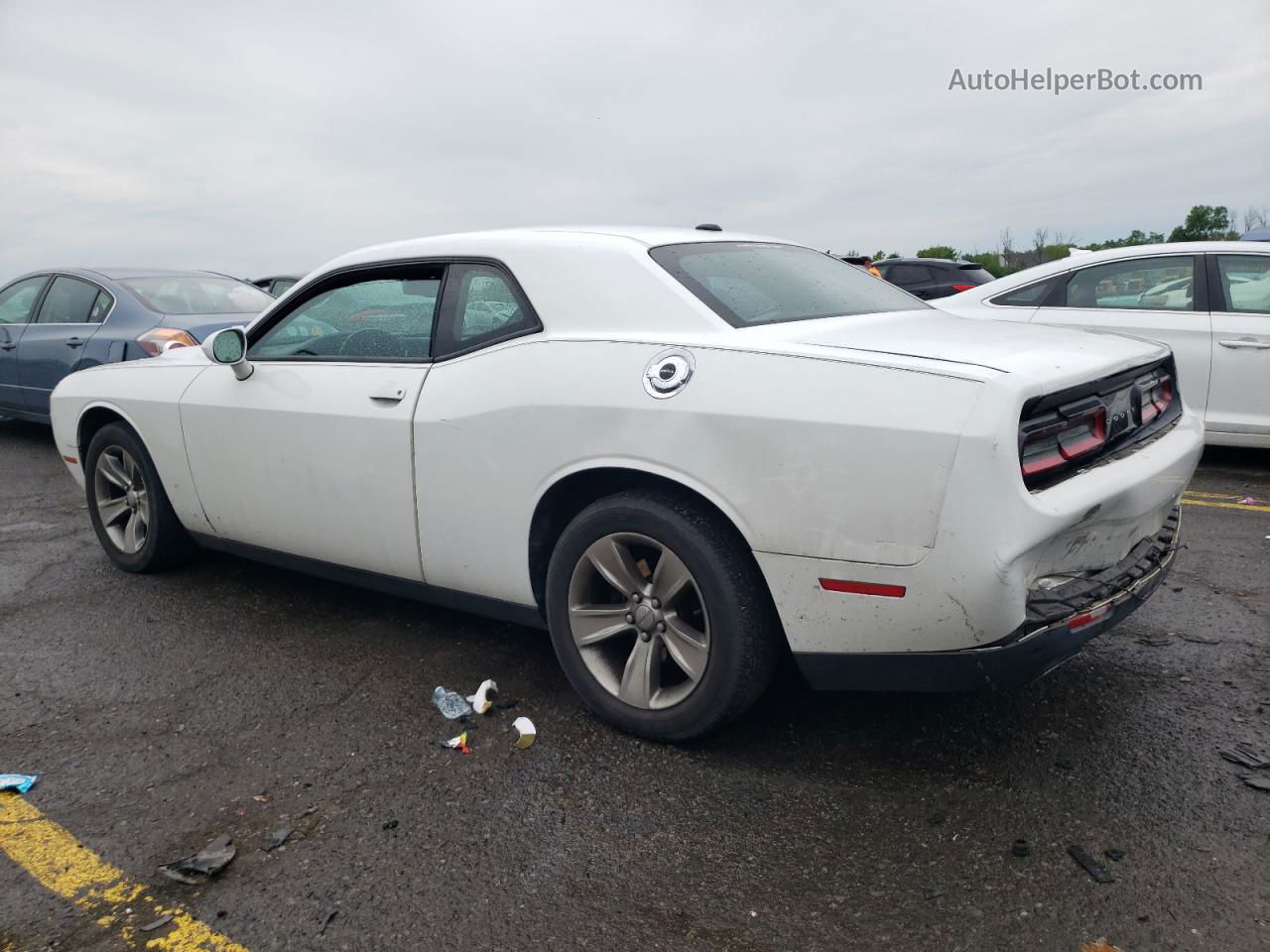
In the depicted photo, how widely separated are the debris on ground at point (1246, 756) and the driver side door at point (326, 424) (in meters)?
2.59

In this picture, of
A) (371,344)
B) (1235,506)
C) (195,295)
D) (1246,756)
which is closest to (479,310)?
(371,344)

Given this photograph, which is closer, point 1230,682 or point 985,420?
point 985,420

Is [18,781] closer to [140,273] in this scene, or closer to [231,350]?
[231,350]

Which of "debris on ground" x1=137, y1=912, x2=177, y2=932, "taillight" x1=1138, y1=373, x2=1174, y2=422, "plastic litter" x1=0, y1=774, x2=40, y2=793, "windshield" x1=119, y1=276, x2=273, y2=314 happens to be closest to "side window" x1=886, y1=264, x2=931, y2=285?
"windshield" x1=119, y1=276, x2=273, y2=314

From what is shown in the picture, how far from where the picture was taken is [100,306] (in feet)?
26.7

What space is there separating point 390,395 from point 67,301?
633 centimetres

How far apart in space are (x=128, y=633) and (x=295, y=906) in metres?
2.26

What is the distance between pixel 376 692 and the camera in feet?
11.6

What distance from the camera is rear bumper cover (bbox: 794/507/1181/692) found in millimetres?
2555

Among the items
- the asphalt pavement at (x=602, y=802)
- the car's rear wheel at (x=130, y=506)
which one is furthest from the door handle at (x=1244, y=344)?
the car's rear wheel at (x=130, y=506)

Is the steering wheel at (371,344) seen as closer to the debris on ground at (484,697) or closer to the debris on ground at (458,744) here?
the debris on ground at (484,697)

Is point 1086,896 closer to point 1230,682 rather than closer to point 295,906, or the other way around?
point 1230,682

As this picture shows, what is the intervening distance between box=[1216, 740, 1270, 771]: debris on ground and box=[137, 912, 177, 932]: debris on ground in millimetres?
2795

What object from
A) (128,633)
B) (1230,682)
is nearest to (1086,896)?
(1230,682)
